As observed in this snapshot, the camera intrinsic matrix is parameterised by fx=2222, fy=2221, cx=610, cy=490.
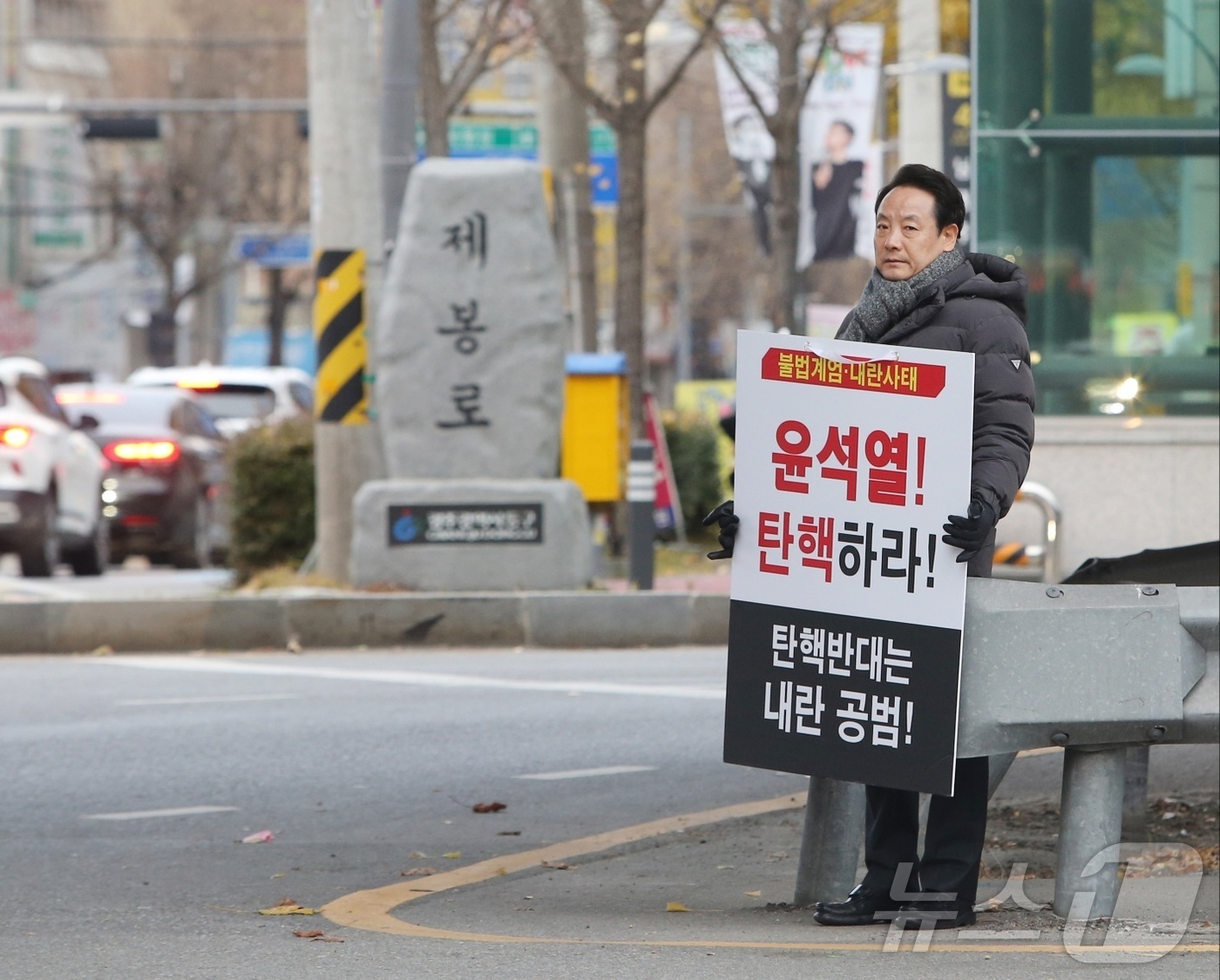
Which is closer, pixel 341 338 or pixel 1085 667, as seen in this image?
pixel 1085 667

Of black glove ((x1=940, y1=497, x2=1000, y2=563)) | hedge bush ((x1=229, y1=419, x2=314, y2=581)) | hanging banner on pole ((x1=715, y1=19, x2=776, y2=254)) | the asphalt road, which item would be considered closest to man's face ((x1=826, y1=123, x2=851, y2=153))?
hanging banner on pole ((x1=715, y1=19, x2=776, y2=254))

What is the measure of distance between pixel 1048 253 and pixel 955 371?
6.72m

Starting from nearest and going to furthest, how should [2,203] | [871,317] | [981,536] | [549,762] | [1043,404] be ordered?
[981,536], [871,317], [549,762], [1043,404], [2,203]

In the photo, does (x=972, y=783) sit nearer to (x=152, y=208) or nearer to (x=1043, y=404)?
(x=1043, y=404)

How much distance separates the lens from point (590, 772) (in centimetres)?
807

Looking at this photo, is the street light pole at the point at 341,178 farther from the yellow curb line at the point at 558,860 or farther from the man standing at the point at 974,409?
the man standing at the point at 974,409

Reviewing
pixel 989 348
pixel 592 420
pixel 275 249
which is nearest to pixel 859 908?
pixel 989 348

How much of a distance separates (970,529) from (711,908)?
1.43m

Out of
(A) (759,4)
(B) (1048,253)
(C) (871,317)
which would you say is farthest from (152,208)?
(C) (871,317)

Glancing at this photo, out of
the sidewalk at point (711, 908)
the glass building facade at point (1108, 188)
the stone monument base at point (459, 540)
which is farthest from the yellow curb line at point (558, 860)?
the stone monument base at point (459, 540)

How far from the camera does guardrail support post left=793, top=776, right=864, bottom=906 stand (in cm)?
544

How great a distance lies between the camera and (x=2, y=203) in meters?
60.3

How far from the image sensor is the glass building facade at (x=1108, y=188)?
10.8 meters

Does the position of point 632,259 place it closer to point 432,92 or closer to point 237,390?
point 432,92
